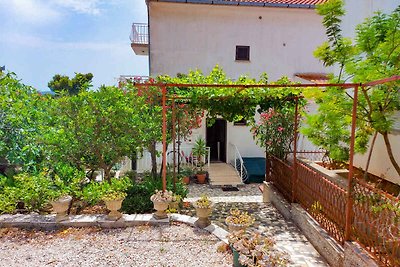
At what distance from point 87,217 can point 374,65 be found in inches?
241

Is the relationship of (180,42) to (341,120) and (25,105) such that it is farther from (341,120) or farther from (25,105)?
(341,120)

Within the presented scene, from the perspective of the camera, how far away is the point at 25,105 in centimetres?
718

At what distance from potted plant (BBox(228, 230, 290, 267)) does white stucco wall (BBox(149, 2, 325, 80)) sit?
11.1m

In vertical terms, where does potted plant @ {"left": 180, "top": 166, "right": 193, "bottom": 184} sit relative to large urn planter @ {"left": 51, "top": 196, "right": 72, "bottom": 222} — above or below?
below

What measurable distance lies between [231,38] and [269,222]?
10.1 meters

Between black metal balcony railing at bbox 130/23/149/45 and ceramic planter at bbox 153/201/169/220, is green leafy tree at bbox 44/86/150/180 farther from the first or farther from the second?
black metal balcony railing at bbox 130/23/149/45

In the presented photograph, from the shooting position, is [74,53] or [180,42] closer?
[180,42]

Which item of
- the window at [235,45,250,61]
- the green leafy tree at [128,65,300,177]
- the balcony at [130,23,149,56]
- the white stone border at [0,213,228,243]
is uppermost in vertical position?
the balcony at [130,23,149,56]

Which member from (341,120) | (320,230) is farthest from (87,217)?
(341,120)

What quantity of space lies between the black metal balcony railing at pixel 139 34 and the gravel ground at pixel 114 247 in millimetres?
11764

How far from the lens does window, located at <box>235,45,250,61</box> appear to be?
14.3 meters

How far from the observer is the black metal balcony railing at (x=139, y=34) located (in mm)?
15031

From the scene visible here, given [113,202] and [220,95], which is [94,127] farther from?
[220,95]

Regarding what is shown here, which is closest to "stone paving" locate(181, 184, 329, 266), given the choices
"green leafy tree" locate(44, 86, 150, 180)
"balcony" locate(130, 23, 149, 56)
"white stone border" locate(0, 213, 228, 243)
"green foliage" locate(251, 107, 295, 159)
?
"white stone border" locate(0, 213, 228, 243)
